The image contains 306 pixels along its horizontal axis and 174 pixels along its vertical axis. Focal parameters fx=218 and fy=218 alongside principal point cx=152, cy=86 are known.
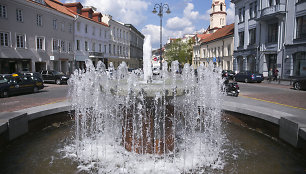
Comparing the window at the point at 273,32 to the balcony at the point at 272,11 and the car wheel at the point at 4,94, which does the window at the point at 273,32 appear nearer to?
the balcony at the point at 272,11

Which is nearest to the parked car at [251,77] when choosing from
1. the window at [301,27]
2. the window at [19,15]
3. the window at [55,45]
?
the window at [301,27]

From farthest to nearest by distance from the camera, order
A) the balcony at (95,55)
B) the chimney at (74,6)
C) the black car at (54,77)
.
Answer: the balcony at (95,55), the chimney at (74,6), the black car at (54,77)

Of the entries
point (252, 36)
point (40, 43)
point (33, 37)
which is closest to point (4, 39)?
point (33, 37)

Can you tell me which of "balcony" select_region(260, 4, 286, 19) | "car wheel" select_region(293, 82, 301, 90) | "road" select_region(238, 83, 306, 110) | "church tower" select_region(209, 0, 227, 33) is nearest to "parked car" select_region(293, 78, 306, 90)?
"car wheel" select_region(293, 82, 301, 90)

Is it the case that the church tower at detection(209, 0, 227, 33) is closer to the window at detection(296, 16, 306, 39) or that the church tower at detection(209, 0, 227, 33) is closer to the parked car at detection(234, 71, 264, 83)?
the window at detection(296, 16, 306, 39)

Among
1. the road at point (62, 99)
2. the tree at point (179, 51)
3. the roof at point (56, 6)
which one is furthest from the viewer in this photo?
the tree at point (179, 51)

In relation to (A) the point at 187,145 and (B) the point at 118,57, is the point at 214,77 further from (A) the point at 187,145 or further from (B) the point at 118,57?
(B) the point at 118,57

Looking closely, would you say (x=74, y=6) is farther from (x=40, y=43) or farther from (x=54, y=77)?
(x=54, y=77)

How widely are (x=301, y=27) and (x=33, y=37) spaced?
106 ft

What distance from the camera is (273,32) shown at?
3030cm

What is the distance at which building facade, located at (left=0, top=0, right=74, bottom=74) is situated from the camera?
76.8 feet

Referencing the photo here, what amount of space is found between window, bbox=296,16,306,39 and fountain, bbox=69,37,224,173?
75.4 feet

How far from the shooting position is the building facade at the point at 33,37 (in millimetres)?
23422

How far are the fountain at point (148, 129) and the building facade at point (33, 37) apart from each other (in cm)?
2025
